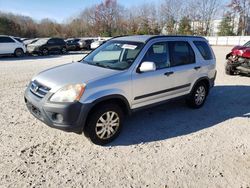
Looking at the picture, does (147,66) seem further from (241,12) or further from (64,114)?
(241,12)

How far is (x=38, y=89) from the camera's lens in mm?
3957

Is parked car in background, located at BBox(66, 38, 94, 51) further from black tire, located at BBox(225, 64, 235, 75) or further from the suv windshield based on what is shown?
the suv windshield

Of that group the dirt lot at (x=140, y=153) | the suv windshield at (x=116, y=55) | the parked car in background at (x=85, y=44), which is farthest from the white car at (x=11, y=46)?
the suv windshield at (x=116, y=55)

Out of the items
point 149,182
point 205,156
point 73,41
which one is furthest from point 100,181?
point 73,41

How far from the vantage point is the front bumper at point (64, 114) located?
3557 mm

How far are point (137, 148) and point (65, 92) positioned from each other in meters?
1.48

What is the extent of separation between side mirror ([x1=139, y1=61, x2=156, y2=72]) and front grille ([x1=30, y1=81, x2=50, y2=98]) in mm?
1624

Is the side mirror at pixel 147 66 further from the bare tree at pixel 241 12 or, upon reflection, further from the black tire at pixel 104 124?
the bare tree at pixel 241 12

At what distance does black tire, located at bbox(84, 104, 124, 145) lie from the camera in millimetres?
3826

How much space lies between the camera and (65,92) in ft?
11.9

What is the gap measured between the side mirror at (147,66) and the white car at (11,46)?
15.9 meters

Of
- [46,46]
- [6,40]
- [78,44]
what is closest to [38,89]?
[6,40]

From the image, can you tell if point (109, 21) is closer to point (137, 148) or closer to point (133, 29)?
point (133, 29)

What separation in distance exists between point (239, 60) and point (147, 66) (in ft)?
21.9
